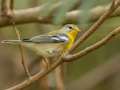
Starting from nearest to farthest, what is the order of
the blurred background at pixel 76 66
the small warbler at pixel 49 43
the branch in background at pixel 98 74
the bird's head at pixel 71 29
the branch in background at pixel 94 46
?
the branch in background at pixel 94 46 → the small warbler at pixel 49 43 → the bird's head at pixel 71 29 → the blurred background at pixel 76 66 → the branch in background at pixel 98 74

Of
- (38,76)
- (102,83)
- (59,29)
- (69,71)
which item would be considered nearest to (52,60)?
(38,76)

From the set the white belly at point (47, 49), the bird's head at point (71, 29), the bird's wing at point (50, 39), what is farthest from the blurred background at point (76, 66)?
the white belly at point (47, 49)

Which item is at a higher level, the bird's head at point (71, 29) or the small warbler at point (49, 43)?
the small warbler at point (49, 43)

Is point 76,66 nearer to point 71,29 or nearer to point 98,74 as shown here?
point 98,74

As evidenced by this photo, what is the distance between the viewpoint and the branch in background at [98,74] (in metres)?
3.33

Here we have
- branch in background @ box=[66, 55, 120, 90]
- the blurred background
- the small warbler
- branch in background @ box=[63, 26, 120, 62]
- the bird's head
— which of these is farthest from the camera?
branch in background @ box=[66, 55, 120, 90]

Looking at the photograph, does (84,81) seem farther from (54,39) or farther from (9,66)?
(54,39)

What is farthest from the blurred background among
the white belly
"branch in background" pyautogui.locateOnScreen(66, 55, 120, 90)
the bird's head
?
the white belly

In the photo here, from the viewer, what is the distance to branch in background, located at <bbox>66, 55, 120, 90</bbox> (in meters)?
3.33

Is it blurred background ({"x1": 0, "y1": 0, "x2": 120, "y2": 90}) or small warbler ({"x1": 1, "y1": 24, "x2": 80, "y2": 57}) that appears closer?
small warbler ({"x1": 1, "y1": 24, "x2": 80, "y2": 57})

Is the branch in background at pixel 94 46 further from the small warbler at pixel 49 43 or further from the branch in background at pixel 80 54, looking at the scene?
the small warbler at pixel 49 43

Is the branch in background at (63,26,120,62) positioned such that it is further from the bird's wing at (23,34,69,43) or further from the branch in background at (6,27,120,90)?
the bird's wing at (23,34,69,43)

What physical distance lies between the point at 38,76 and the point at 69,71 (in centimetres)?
190

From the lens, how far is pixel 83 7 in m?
1.24
